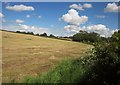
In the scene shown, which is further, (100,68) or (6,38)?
(6,38)

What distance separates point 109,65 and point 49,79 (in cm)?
329

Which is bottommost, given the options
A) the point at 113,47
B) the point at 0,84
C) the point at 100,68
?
the point at 0,84

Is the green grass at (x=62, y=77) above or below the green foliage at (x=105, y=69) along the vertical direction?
below

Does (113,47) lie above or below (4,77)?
above

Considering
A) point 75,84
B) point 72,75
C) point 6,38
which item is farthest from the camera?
point 6,38

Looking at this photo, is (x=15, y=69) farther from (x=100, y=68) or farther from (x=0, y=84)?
(x=100, y=68)

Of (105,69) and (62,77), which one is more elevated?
(105,69)

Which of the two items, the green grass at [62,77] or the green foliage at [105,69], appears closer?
the green foliage at [105,69]

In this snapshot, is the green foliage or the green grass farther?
the green grass

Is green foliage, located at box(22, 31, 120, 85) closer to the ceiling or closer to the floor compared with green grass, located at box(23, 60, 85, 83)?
closer to the ceiling

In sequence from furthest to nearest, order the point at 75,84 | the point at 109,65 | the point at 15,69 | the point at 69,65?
the point at 15,69 → the point at 69,65 → the point at 75,84 → the point at 109,65

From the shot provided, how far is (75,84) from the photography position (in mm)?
11109

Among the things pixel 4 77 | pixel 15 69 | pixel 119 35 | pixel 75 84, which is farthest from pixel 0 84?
pixel 119 35

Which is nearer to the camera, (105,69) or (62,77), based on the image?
Answer: (105,69)
